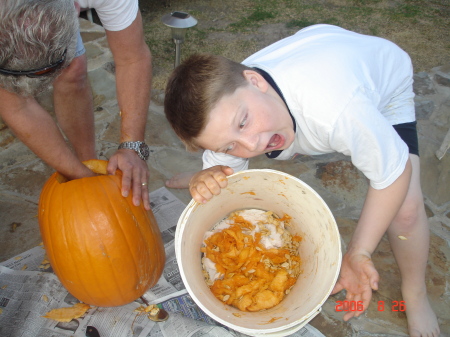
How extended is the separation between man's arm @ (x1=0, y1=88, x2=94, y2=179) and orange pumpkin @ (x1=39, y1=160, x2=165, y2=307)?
5 cm

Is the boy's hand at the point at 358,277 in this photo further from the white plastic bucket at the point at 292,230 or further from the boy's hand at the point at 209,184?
the boy's hand at the point at 209,184

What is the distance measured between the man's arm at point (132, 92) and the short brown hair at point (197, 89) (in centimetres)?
23

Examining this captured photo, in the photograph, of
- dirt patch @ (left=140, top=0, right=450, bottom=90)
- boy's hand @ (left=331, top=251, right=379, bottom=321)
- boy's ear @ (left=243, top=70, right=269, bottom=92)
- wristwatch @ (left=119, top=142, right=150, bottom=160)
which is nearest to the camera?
boy's hand @ (left=331, top=251, right=379, bottom=321)

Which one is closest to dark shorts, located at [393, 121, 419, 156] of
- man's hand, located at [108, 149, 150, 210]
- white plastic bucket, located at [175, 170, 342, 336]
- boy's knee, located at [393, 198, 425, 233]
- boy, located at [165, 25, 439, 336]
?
boy, located at [165, 25, 439, 336]

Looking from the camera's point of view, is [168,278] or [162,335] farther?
[168,278]

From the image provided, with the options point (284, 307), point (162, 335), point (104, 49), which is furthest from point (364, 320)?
point (104, 49)

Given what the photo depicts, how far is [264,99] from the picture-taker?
3.25ft

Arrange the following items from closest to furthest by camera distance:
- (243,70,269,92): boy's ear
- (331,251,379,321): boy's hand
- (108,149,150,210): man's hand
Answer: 1. (331,251,379,321): boy's hand
2. (243,70,269,92): boy's ear
3. (108,149,150,210): man's hand

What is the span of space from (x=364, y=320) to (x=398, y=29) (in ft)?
7.73

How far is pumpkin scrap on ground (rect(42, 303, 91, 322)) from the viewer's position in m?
1.14

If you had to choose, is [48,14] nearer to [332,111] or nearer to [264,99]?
[264,99]

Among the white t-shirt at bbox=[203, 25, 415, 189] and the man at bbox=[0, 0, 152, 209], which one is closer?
the man at bbox=[0, 0, 152, 209]

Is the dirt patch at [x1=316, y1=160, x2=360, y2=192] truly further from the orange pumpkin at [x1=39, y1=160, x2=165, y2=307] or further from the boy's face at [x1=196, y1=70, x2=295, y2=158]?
the orange pumpkin at [x1=39, y1=160, x2=165, y2=307]

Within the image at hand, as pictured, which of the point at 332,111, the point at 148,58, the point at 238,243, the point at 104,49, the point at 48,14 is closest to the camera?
the point at 48,14
